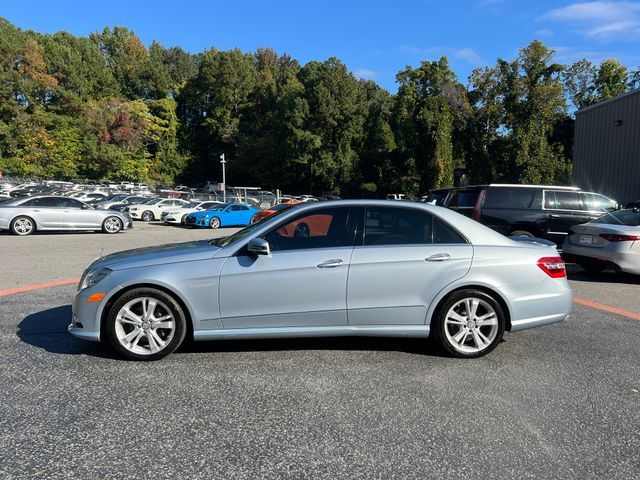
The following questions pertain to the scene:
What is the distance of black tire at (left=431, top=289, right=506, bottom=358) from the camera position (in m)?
4.39

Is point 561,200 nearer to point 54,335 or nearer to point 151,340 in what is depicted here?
point 151,340

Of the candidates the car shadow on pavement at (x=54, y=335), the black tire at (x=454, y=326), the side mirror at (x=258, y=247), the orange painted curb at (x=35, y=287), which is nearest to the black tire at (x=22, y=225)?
the orange painted curb at (x=35, y=287)

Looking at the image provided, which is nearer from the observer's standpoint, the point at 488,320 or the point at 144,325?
the point at 144,325

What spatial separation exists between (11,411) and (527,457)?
3346 mm

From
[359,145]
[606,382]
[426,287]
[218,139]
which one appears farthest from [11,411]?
[218,139]

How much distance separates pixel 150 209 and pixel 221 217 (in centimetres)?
560

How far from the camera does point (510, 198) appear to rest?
1091cm

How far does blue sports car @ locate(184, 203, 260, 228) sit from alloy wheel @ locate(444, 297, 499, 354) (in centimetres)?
2028

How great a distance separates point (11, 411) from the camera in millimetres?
3281

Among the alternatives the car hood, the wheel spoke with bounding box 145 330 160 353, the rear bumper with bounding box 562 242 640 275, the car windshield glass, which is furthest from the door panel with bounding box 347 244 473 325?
the car windshield glass

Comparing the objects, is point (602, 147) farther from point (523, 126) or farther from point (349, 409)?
point (523, 126)

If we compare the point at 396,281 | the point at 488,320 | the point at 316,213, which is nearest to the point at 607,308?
the point at 488,320

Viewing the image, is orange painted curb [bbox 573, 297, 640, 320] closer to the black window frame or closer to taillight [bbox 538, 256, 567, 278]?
taillight [bbox 538, 256, 567, 278]

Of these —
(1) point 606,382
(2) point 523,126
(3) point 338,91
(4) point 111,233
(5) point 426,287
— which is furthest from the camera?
(3) point 338,91
